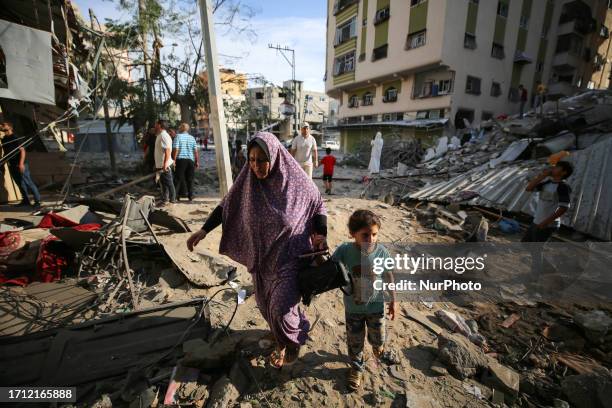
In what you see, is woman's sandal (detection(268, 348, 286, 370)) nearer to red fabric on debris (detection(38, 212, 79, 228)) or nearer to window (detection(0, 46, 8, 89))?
red fabric on debris (detection(38, 212, 79, 228))

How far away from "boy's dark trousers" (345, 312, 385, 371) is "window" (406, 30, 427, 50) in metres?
17.6

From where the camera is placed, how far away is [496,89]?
17.2 meters

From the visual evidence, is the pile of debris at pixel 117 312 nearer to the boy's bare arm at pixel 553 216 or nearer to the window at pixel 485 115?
the boy's bare arm at pixel 553 216

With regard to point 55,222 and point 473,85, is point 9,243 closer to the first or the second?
point 55,222

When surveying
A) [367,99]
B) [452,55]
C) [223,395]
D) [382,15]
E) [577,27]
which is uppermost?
[577,27]

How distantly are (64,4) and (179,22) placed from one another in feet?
23.6

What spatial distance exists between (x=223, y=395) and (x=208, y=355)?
0.93 feet

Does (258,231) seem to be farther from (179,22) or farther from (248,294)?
(179,22)

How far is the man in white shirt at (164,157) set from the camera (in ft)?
17.4

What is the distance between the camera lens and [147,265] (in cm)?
323

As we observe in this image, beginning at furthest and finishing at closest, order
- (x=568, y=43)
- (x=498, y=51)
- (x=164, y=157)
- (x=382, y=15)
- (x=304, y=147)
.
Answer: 1. (x=568, y=43)
2. (x=382, y=15)
3. (x=498, y=51)
4. (x=304, y=147)
5. (x=164, y=157)

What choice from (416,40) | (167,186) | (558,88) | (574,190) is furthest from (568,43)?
(167,186)

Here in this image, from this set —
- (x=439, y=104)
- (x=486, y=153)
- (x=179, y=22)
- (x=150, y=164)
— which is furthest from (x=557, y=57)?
(x=150, y=164)

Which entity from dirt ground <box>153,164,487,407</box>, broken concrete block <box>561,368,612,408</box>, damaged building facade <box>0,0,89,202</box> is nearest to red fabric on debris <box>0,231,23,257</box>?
damaged building facade <box>0,0,89,202</box>
